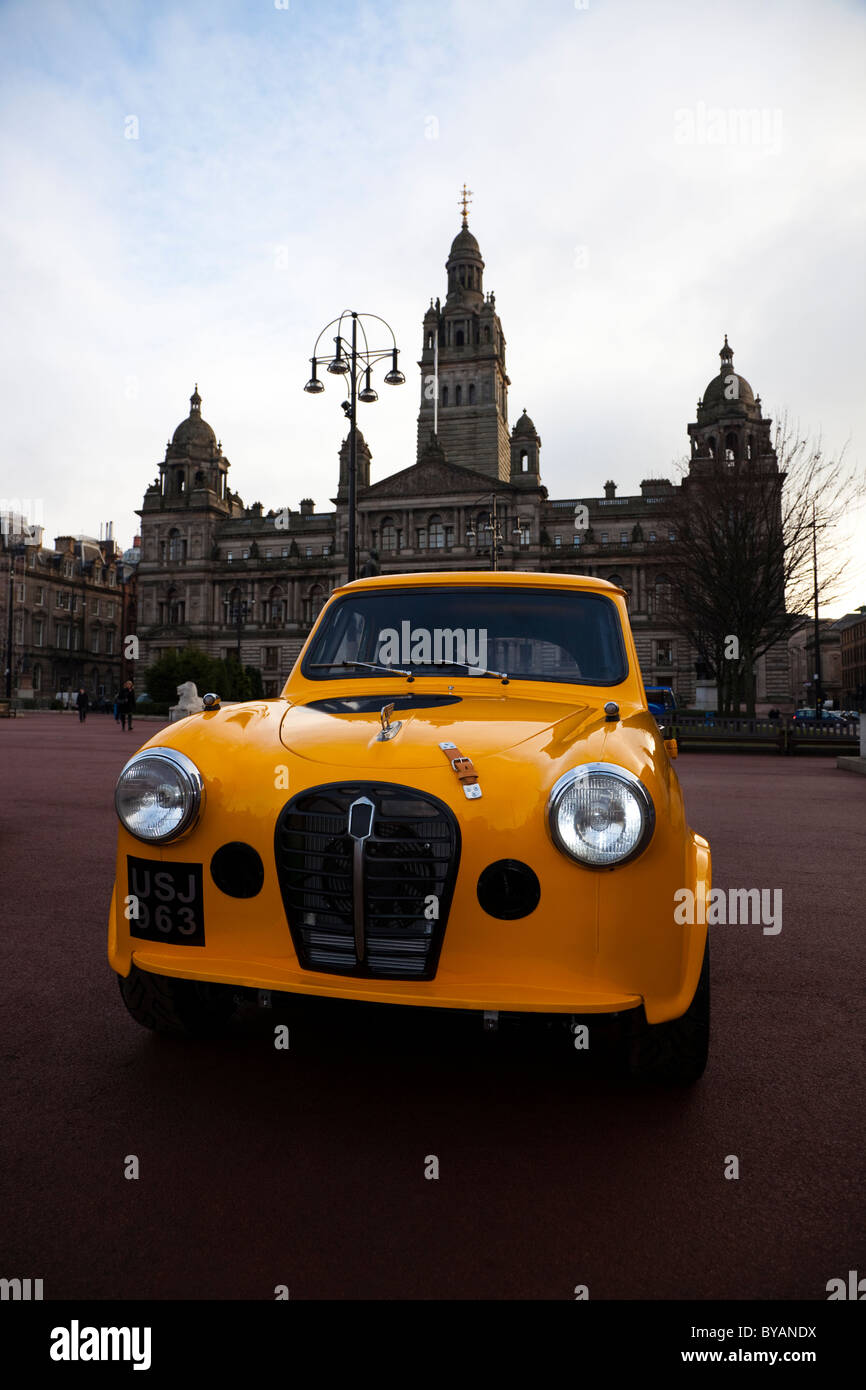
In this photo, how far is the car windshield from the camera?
3691 millimetres

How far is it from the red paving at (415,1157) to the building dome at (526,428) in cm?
6858

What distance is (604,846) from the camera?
2342 mm

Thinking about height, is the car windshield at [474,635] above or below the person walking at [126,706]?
above

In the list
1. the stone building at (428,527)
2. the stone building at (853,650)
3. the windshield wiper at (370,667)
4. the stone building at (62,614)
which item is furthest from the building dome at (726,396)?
the windshield wiper at (370,667)

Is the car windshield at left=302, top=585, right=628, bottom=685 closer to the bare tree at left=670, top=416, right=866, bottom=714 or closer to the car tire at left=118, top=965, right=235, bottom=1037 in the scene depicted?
the car tire at left=118, top=965, right=235, bottom=1037

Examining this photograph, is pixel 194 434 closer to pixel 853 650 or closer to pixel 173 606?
pixel 173 606

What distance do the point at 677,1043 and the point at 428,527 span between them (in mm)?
68338

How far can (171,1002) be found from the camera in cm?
295

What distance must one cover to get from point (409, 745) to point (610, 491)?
7341 cm

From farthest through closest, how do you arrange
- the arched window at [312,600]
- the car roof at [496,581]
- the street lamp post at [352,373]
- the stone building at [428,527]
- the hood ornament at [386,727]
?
the arched window at [312,600], the stone building at [428,527], the street lamp post at [352,373], the car roof at [496,581], the hood ornament at [386,727]

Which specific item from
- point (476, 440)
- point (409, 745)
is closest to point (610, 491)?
point (476, 440)

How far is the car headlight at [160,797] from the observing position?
2598 mm

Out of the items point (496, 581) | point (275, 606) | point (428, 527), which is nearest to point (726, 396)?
point (428, 527)
